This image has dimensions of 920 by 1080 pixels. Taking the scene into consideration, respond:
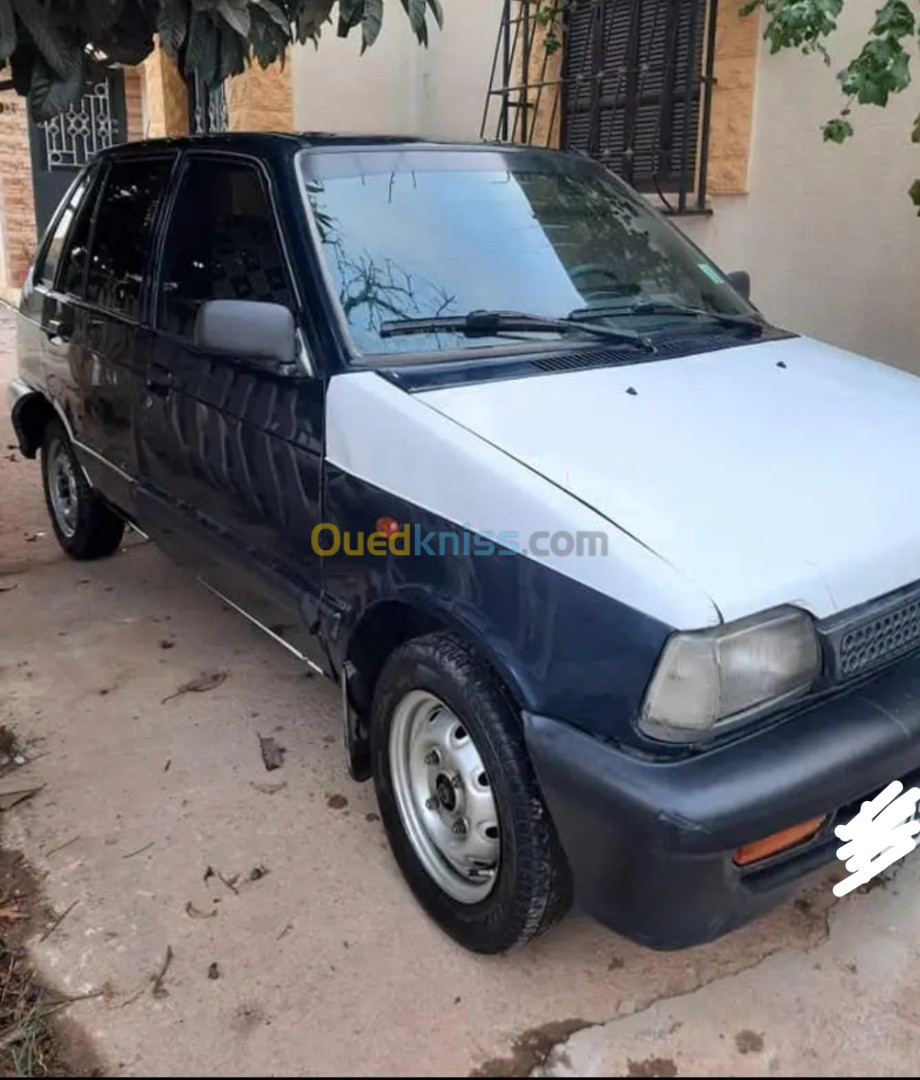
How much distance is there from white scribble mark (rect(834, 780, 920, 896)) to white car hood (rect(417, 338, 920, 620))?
48 centimetres

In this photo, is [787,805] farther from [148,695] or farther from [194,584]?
[194,584]

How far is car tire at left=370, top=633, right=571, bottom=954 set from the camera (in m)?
2.29

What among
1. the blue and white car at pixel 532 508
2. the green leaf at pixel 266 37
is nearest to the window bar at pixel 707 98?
the blue and white car at pixel 532 508

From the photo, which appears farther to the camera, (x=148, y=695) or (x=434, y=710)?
(x=148, y=695)

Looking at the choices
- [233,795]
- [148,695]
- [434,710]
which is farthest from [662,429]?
[148,695]

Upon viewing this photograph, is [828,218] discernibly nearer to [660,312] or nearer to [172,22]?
[660,312]

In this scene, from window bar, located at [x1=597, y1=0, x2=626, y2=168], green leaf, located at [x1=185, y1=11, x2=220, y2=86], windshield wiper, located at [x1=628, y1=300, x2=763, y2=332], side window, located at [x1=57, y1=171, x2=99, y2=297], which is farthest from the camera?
window bar, located at [x1=597, y1=0, x2=626, y2=168]

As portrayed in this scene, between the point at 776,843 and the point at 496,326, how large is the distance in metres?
1.54

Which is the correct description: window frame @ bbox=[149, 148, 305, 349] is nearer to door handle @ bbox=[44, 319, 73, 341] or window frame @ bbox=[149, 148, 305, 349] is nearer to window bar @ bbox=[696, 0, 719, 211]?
door handle @ bbox=[44, 319, 73, 341]

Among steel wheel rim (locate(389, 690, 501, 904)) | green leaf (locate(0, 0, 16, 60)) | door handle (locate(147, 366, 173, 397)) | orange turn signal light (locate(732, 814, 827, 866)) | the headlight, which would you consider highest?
green leaf (locate(0, 0, 16, 60))

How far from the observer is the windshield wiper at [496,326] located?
2.86 meters

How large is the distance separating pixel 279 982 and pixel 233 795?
858 mm

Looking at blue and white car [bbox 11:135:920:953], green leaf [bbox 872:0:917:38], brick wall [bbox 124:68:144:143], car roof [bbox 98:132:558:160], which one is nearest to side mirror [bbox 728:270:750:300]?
Answer: blue and white car [bbox 11:135:920:953]

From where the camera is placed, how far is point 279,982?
2516 millimetres
